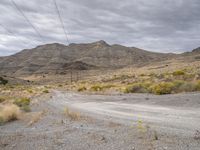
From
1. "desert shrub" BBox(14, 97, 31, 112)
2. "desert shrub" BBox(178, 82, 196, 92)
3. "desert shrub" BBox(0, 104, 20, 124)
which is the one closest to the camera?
"desert shrub" BBox(0, 104, 20, 124)

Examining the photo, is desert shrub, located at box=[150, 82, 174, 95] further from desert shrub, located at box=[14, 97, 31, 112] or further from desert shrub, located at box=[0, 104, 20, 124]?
desert shrub, located at box=[0, 104, 20, 124]

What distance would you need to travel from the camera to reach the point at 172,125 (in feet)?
45.3

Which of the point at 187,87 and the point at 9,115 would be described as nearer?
the point at 9,115

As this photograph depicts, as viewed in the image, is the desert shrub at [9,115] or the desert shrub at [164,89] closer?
the desert shrub at [9,115]

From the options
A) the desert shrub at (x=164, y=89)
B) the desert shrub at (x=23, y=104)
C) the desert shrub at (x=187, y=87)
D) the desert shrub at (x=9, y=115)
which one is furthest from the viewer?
the desert shrub at (x=164, y=89)

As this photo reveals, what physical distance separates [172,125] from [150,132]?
6.80 feet

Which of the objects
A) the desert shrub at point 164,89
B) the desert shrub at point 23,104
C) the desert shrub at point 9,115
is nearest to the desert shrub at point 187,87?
the desert shrub at point 164,89

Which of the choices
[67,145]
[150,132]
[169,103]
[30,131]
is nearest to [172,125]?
[150,132]

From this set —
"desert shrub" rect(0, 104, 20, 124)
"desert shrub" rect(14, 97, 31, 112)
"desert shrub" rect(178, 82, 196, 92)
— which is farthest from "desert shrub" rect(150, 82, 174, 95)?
"desert shrub" rect(0, 104, 20, 124)

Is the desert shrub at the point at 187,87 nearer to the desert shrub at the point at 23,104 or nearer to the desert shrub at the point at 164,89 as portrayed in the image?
the desert shrub at the point at 164,89

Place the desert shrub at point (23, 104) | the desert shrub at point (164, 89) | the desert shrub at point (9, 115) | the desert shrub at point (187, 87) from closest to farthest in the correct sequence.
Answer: the desert shrub at point (9, 115) < the desert shrub at point (23, 104) < the desert shrub at point (187, 87) < the desert shrub at point (164, 89)

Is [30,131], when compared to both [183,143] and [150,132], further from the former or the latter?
[183,143]

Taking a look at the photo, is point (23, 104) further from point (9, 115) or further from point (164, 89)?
point (164, 89)

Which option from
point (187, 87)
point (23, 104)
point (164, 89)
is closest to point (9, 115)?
point (23, 104)
